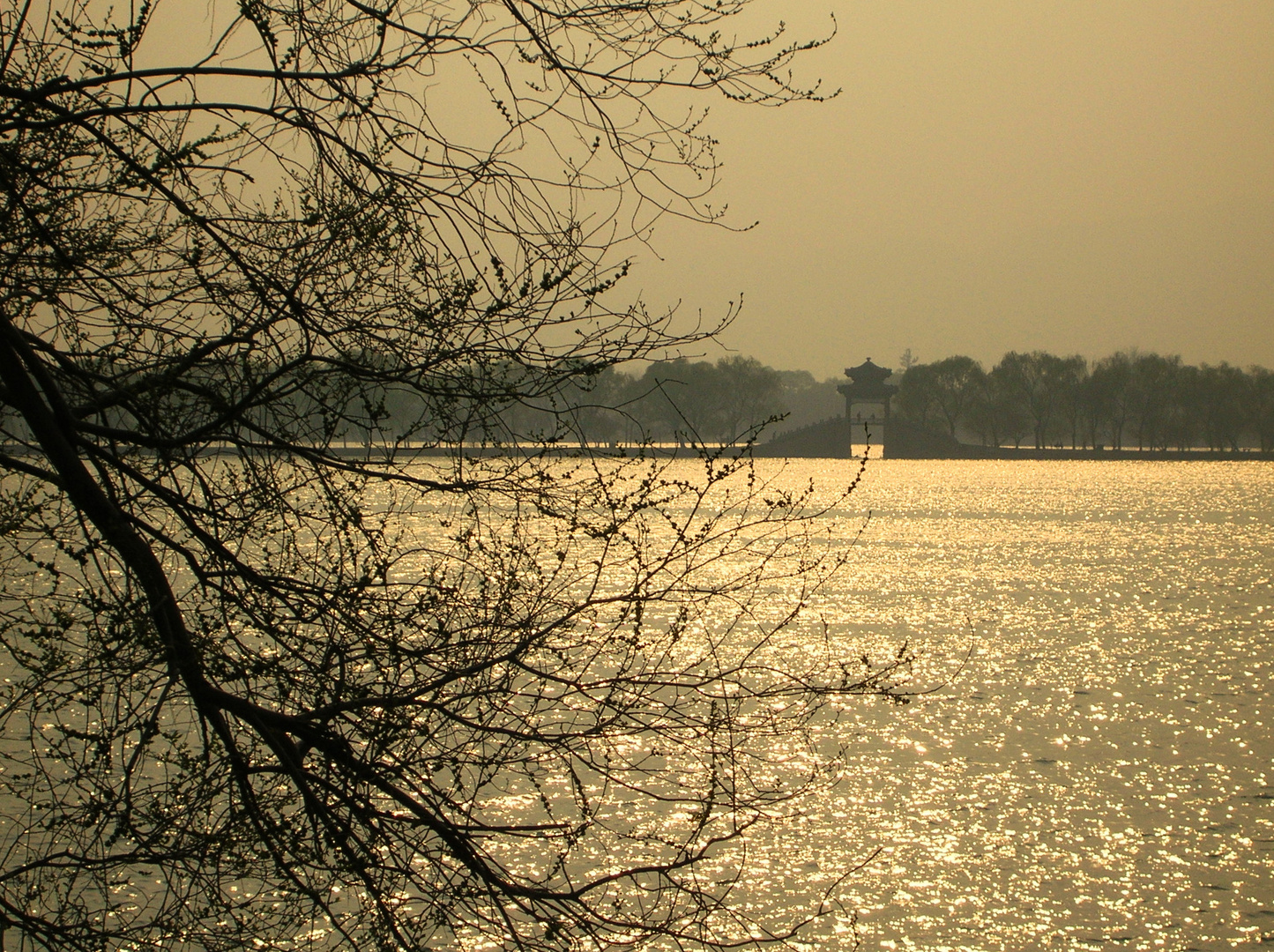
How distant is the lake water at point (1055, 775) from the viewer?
9.84 m

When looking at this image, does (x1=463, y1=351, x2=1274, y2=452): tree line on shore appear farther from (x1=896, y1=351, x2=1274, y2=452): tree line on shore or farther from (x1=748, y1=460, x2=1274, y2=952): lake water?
(x1=748, y1=460, x2=1274, y2=952): lake water

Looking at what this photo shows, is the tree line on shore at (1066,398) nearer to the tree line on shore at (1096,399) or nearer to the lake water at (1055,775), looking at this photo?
the tree line on shore at (1096,399)

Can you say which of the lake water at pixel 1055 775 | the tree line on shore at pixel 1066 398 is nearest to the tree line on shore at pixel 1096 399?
the tree line on shore at pixel 1066 398

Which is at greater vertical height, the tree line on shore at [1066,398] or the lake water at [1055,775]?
the tree line on shore at [1066,398]

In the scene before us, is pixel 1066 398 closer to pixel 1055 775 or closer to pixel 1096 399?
pixel 1096 399

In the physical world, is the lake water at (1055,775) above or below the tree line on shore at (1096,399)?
below

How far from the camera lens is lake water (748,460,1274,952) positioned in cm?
984

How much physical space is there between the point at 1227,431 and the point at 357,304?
13555 cm

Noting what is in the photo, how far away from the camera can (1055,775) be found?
13500 millimetres

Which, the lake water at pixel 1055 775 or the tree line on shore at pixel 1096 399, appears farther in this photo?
the tree line on shore at pixel 1096 399

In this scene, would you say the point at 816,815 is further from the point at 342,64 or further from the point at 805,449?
the point at 805,449

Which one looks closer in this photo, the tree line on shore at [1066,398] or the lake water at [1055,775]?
the lake water at [1055,775]

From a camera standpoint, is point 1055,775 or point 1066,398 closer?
point 1055,775

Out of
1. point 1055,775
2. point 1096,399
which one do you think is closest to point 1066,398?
point 1096,399
